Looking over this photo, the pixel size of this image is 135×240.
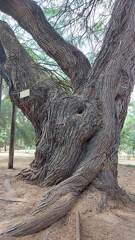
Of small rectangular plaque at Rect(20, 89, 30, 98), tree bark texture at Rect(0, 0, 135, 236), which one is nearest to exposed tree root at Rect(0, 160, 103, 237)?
tree bark texture at Rect(0, 0, 135, 236)

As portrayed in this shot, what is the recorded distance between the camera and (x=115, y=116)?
249 centimetres

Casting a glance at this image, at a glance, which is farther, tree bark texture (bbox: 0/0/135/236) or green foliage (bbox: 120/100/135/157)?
green foliage (bbox: 120/100/135/157)

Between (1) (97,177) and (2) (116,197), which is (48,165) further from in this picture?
(2) (116,197)

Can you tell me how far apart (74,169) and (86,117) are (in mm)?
553

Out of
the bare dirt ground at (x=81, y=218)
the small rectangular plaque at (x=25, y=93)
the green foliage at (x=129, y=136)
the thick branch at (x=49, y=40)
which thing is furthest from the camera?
the green foliage at (x=129, y=136)

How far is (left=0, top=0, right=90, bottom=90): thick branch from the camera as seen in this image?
298 cm

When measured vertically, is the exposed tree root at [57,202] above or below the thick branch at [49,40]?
below

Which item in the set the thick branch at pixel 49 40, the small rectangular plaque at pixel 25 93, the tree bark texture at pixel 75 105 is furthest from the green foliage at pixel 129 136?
the small rectangular plaque at pixel 25 93

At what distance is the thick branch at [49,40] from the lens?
298cm

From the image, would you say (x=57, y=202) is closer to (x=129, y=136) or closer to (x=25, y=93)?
(x=25, y=93)

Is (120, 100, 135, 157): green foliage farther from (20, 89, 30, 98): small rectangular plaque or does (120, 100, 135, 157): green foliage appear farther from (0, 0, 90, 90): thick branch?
(20, 89, 30, 98): small rectangular plaque

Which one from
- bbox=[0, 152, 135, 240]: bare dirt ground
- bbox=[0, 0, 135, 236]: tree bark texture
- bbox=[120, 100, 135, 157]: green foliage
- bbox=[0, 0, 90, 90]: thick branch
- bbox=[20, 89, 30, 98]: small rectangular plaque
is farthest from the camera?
bbox=[120, 100, 135, 157]: green foliage

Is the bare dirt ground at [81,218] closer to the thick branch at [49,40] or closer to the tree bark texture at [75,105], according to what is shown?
the tree bark texture at [75,105]

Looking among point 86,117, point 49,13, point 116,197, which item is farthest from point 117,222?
point 49,13
